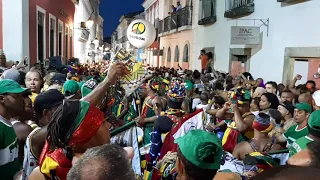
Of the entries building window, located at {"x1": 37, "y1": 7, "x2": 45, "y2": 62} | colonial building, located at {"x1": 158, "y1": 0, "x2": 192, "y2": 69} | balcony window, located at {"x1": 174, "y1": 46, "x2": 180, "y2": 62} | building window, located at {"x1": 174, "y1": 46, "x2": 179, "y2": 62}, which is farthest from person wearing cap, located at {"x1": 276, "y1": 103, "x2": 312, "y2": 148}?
building window, located at {"x1": 174, "y1": 46, "x2": 179, "y2": 62}

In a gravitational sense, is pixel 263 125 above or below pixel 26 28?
below

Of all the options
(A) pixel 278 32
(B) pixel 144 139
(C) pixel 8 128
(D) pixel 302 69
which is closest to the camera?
(C) pixel 8 128

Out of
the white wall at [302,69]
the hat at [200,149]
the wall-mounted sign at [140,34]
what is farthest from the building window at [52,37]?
the hat at [200,149]

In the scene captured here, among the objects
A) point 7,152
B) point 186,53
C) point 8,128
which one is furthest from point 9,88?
point 186,53

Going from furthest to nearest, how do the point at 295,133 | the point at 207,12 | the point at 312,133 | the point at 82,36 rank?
the point at 82,36 < the point at 207,12 < the point at 295,133 < the point at 312,133

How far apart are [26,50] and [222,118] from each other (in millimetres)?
7488

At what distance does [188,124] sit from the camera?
3.97 m

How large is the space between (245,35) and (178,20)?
12.2 metres

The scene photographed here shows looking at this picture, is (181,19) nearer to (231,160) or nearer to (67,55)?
(67,55)

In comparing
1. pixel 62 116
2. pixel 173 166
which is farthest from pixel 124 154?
pixel 173 166

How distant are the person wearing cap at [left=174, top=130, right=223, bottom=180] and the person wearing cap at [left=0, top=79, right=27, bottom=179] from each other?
1382 millimetres

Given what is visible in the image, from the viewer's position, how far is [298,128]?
429 cm

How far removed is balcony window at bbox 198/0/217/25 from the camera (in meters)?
16.2

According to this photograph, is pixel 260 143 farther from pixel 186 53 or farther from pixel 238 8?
pixel 186 53
